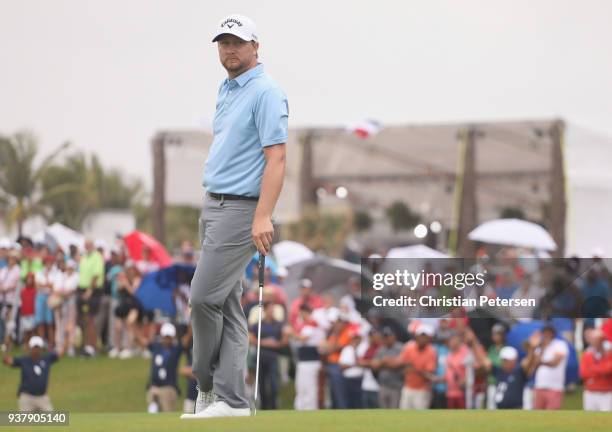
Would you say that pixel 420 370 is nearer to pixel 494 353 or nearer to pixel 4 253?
pixel 494 353

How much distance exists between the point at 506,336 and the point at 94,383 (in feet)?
25.7

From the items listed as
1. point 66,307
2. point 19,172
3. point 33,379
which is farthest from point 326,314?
point 19,172

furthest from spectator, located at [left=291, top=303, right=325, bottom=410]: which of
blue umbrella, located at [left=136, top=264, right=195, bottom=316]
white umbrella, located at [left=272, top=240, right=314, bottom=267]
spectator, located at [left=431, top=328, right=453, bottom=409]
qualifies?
white umbrella, located at [left=272, top=240, right=314, bottom=267]

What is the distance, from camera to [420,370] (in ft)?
57.1

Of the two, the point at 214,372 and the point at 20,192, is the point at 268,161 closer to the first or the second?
the point at 214,372

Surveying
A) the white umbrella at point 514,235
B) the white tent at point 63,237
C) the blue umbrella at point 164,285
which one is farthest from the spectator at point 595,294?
the white tent at point 63,237

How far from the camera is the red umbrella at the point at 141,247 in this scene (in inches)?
940

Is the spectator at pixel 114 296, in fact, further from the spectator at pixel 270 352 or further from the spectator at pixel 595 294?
the spectator at pixel 595 294

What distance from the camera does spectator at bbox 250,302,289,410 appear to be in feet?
63.8

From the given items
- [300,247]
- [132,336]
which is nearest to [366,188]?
[300,247]

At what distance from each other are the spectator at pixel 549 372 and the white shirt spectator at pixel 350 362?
10.5ft

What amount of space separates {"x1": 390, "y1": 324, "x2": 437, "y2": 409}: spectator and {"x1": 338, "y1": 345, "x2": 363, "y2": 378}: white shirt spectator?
3.70 feet

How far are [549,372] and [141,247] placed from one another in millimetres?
10503

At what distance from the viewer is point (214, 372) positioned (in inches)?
270
